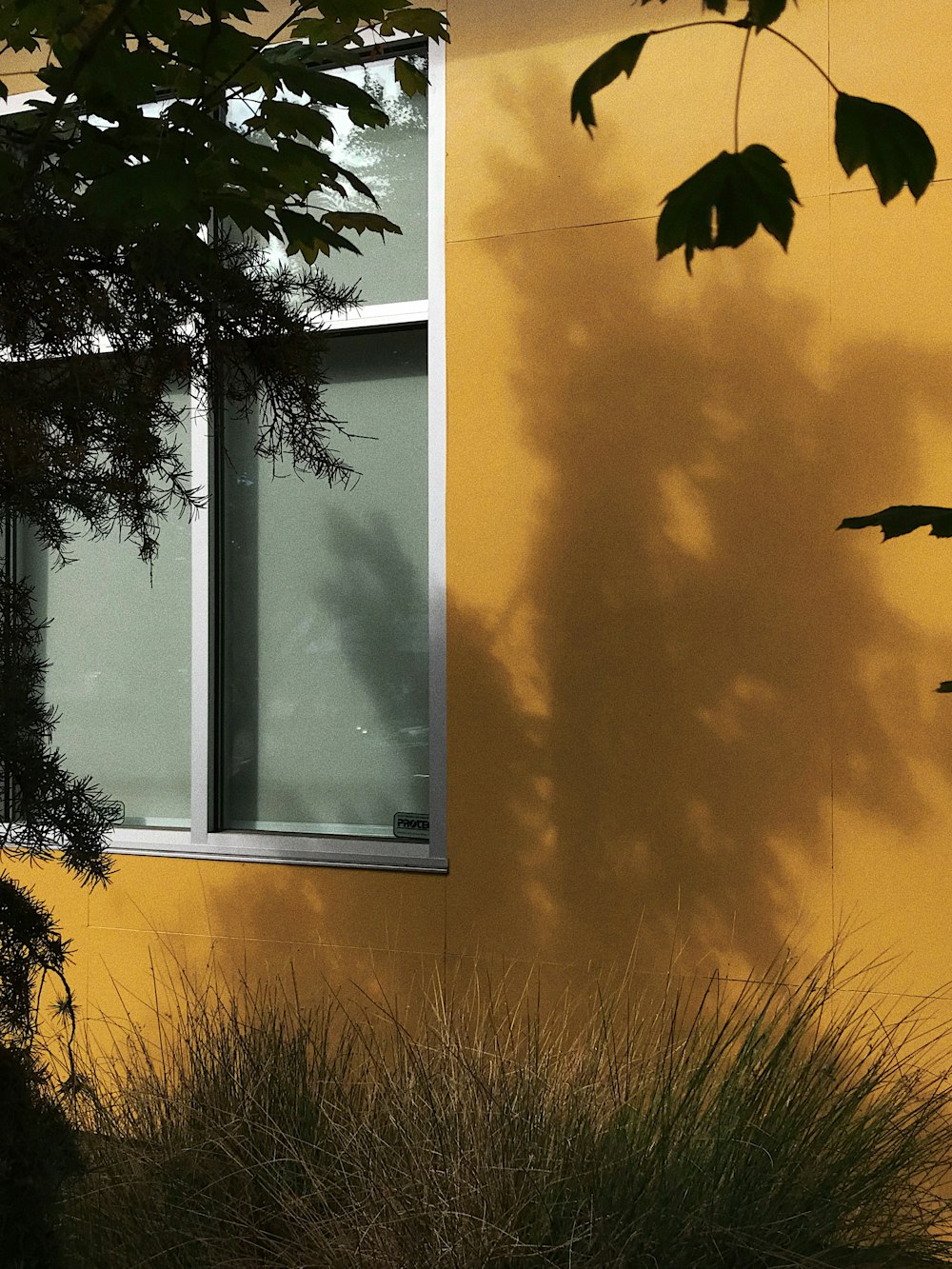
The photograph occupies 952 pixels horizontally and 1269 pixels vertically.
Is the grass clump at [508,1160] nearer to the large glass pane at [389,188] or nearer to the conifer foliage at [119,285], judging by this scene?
the conifer foliage at [119,285]

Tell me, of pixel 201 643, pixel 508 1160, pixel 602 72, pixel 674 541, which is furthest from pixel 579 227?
pixel 602 72

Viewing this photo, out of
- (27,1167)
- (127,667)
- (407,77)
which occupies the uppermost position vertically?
(407,77)

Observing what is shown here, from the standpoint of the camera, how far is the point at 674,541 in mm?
3908

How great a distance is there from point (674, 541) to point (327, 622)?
1.27 meters

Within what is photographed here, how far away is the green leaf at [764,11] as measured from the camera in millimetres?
997

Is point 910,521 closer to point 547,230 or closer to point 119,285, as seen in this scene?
point 119,285

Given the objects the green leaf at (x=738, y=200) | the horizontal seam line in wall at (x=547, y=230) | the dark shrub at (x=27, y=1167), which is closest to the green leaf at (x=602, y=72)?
the green leaf at (x=738, y=200)

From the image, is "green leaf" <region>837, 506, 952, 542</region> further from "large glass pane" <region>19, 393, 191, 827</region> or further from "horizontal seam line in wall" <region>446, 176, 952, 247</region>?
"large glass pane" <region>19, 393, 191, 827</region>

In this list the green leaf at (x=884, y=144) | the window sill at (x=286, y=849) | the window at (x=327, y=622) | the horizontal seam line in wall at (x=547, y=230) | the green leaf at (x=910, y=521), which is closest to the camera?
the green leaf at (x=884, y=144)

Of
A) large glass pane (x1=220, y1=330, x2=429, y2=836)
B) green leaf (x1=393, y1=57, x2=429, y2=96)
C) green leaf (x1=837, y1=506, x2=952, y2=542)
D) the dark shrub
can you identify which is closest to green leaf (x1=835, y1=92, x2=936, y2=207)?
green leaf (x1=837, y1=506, x2=952, y2=542)

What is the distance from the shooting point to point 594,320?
402cm

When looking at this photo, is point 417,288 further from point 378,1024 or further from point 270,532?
point 378,1024

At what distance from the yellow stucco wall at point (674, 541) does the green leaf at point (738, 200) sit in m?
→ 2.85

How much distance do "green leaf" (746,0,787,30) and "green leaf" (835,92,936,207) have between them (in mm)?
104
